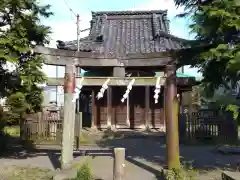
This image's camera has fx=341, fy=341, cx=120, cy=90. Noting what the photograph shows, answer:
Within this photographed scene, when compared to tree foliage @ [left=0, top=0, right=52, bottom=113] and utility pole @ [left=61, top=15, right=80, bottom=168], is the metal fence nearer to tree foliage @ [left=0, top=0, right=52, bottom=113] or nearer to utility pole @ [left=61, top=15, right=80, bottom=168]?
tree foliage @ [left=0, top=0, right=52, bottom=113]

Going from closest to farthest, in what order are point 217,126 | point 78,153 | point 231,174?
point 231,174 < point 78,153 < point 217,126

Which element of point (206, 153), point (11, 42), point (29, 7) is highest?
point (29, 7)

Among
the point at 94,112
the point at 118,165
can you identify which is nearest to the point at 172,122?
the point at 118,165

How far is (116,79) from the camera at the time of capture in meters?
9.41

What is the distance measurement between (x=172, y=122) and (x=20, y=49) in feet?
15.0

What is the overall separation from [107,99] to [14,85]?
8849 millimetres

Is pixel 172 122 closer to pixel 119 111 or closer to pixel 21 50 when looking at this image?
pixel 21 50

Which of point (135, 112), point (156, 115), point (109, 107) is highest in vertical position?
point (109, 107)

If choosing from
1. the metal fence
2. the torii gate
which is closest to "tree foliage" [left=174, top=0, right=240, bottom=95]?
the torii gate

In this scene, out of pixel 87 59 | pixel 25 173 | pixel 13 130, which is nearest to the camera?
pixel 25 173

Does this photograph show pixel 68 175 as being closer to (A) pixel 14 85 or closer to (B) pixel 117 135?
(A) pixel 14 85

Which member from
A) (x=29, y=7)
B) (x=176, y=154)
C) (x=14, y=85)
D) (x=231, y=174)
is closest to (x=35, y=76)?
(x=14, y=85)

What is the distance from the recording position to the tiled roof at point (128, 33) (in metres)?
18.5

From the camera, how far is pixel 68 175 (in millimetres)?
7930
